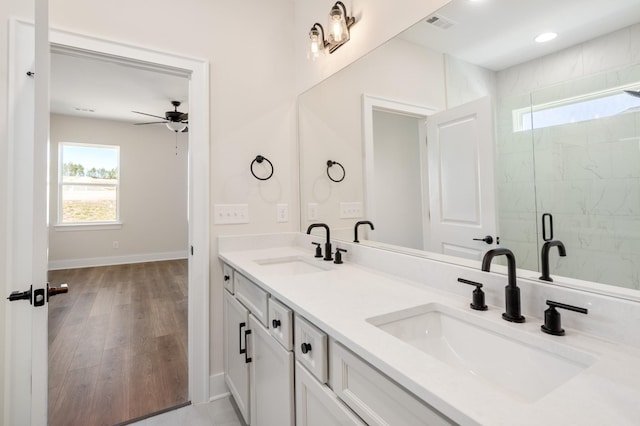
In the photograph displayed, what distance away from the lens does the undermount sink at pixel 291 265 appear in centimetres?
172

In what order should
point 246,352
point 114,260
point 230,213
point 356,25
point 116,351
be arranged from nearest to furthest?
point 246,352
point 356,25
point 230,213
point 116,351
point 114,260

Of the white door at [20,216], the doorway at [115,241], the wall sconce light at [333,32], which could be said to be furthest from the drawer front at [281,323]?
the wall sconce light at [333,32]

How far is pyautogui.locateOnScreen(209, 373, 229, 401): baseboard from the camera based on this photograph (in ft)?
6.22

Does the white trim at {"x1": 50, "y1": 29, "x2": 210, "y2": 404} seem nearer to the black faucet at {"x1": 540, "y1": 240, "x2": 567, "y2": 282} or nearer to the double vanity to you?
the double vanity

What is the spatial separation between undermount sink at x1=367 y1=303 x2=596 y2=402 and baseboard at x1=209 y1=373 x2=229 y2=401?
1463 mm

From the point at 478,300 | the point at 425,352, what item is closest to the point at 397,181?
the point at 478,300

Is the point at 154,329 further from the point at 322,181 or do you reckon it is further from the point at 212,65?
the point at 212,65

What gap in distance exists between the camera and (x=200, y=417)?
69.0 inches

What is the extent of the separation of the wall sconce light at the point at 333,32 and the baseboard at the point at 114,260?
5.64 m

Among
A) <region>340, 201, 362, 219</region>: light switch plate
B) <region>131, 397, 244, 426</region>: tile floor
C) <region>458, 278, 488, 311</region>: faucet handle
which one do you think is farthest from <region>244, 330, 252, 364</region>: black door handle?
<region>458, 278, 488, 311</region>: faucet handle

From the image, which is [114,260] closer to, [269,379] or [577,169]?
[269,379]

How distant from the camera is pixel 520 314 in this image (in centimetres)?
85

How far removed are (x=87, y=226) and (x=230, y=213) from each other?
5.13 m

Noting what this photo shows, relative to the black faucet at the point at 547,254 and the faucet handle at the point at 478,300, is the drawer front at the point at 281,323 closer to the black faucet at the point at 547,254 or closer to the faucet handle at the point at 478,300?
the faucet handle at the point at 478,300
